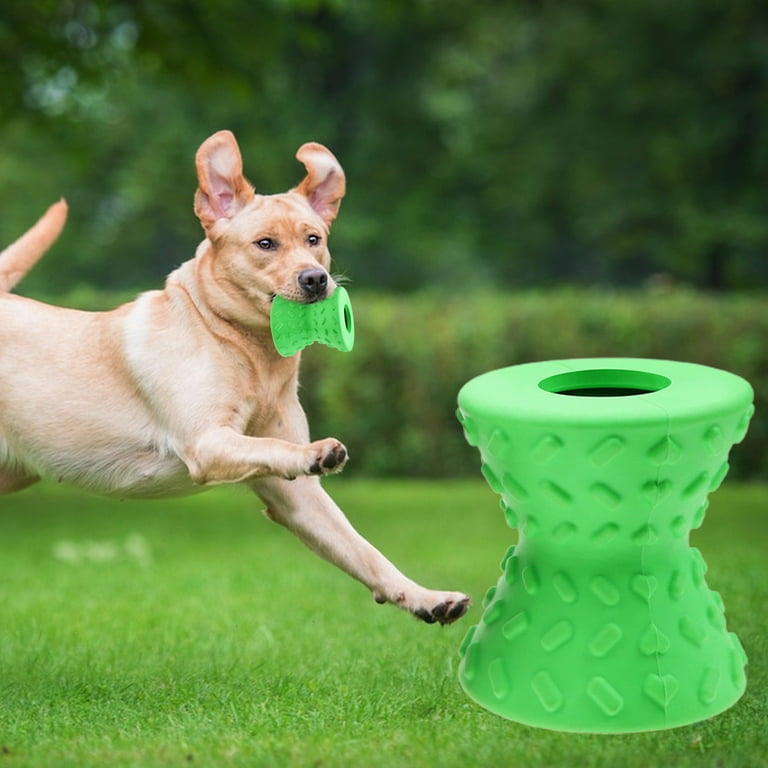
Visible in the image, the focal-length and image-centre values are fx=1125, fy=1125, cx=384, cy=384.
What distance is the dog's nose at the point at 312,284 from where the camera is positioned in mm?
4242

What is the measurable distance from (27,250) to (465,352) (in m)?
8.80

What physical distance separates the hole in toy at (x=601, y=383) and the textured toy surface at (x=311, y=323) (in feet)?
2.72

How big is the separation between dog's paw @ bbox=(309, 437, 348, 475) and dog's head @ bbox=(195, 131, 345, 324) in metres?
0.63

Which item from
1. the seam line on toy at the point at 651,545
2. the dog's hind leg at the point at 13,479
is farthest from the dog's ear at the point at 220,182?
the seam line on toy at the point at 651,545

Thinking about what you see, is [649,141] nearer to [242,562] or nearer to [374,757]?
[242,562]

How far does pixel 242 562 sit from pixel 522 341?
6009 millimetres

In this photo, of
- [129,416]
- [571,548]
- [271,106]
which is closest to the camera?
[571,548]

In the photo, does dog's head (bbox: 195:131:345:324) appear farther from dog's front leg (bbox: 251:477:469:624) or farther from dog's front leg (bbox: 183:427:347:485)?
dog's front leg (bbox: 251:477:469:624)

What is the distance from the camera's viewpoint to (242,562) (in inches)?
348

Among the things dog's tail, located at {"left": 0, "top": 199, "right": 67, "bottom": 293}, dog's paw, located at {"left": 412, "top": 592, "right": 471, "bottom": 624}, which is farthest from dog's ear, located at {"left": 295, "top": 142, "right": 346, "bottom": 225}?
dog's paw, located at {"left": 412, "top": 592, "right": 471, "bottom": 624}

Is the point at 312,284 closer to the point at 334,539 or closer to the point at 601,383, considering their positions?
the point at 334,539

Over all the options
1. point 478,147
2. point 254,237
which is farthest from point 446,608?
point 478,147

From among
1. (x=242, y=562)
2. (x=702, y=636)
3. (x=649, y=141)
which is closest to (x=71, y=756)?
(x=702, y=636)

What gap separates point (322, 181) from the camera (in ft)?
15.7
